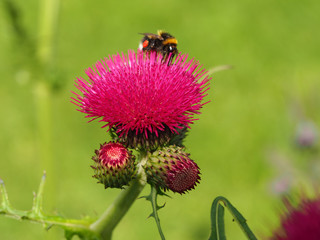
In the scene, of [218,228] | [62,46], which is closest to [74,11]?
[62,46]

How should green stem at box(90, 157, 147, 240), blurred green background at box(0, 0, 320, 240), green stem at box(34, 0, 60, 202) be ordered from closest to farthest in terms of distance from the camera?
1. green stem at box(90, 157, 147, 240)
2. green stem at box(34, 0, 60, 202)
3. blurred green background at box(0, 0, 320, 240)

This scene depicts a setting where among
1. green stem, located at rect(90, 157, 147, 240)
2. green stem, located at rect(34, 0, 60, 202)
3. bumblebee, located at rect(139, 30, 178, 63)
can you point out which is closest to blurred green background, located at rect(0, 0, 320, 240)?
green stem, located at rect(34, 0, 60, 202)

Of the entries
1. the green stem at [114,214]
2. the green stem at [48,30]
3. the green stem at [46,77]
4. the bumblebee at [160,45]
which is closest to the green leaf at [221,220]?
the green stem at [114,214]

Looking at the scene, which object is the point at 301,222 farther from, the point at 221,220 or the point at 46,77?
the point at 46,77

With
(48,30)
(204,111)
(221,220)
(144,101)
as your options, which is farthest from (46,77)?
(204,111)

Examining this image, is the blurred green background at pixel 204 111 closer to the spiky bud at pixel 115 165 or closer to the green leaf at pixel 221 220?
the spiky bud at pixel 115 165

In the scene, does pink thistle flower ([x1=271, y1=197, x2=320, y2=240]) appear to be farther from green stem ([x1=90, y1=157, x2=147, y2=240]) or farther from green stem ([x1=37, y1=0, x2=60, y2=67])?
green stem ([x1=37, y1=0, x2=60, y2=67])
